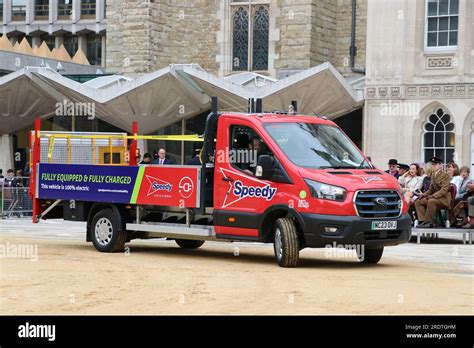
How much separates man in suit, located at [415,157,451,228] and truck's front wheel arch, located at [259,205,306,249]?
6523 millimetres

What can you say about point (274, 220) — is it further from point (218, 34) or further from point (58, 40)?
point (58, 40)

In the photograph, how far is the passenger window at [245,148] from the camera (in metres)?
17.8

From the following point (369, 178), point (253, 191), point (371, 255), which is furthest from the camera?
point (371, 255)

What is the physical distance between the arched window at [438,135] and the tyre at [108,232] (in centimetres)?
1381

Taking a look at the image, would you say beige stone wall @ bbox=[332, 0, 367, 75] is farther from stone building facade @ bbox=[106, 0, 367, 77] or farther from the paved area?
the paved area

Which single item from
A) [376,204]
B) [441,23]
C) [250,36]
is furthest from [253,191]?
[250,36]

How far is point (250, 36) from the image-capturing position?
4084 cm

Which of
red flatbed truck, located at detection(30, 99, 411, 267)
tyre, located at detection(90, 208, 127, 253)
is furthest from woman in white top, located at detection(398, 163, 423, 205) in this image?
tyre, located at detection(90, 208, 127, 253)

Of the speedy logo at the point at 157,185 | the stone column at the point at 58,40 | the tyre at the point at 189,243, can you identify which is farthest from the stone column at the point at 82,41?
the speedy logo at the point at 157,185

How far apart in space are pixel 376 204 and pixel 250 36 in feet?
80.7

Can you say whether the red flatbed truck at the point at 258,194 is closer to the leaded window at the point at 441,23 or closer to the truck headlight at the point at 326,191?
the truck headlight at the point at 326,191

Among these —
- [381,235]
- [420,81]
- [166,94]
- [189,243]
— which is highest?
[420,81]
